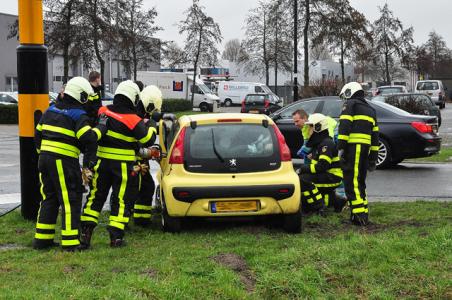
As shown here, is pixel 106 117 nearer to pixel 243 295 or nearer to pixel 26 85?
pixel 26 85

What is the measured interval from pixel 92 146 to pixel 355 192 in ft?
10.5

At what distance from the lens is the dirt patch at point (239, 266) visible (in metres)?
4.81

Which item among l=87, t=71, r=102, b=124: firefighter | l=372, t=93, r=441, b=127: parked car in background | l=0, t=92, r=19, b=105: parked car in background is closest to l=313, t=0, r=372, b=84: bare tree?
l=372, t=93, r=441, b=127: parked car in background

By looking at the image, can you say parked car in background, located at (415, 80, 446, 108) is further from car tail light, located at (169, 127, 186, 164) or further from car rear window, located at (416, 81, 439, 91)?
car tail light, located at (169, 127, 186, 164)

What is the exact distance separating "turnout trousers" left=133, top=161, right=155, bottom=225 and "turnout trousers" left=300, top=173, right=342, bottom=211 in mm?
1958

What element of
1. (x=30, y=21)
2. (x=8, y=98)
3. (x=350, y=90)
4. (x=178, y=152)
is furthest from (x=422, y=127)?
(x=8, y=98)

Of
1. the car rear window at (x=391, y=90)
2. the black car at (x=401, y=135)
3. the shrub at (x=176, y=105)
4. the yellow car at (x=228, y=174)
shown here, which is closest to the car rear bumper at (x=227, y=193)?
the yellow car at (x=228, y=174)

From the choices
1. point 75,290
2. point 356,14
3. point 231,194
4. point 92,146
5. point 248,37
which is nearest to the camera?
point 75,290

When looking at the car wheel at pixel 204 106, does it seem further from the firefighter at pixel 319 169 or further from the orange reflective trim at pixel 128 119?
the orange reflective trim at pixel 128 119

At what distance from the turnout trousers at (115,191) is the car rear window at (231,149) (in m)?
0.72

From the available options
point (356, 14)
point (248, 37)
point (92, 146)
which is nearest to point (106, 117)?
point (92, 146)

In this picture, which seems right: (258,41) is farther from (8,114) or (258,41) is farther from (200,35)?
(8,114)

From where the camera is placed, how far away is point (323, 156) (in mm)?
7883

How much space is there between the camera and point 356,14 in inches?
1355
